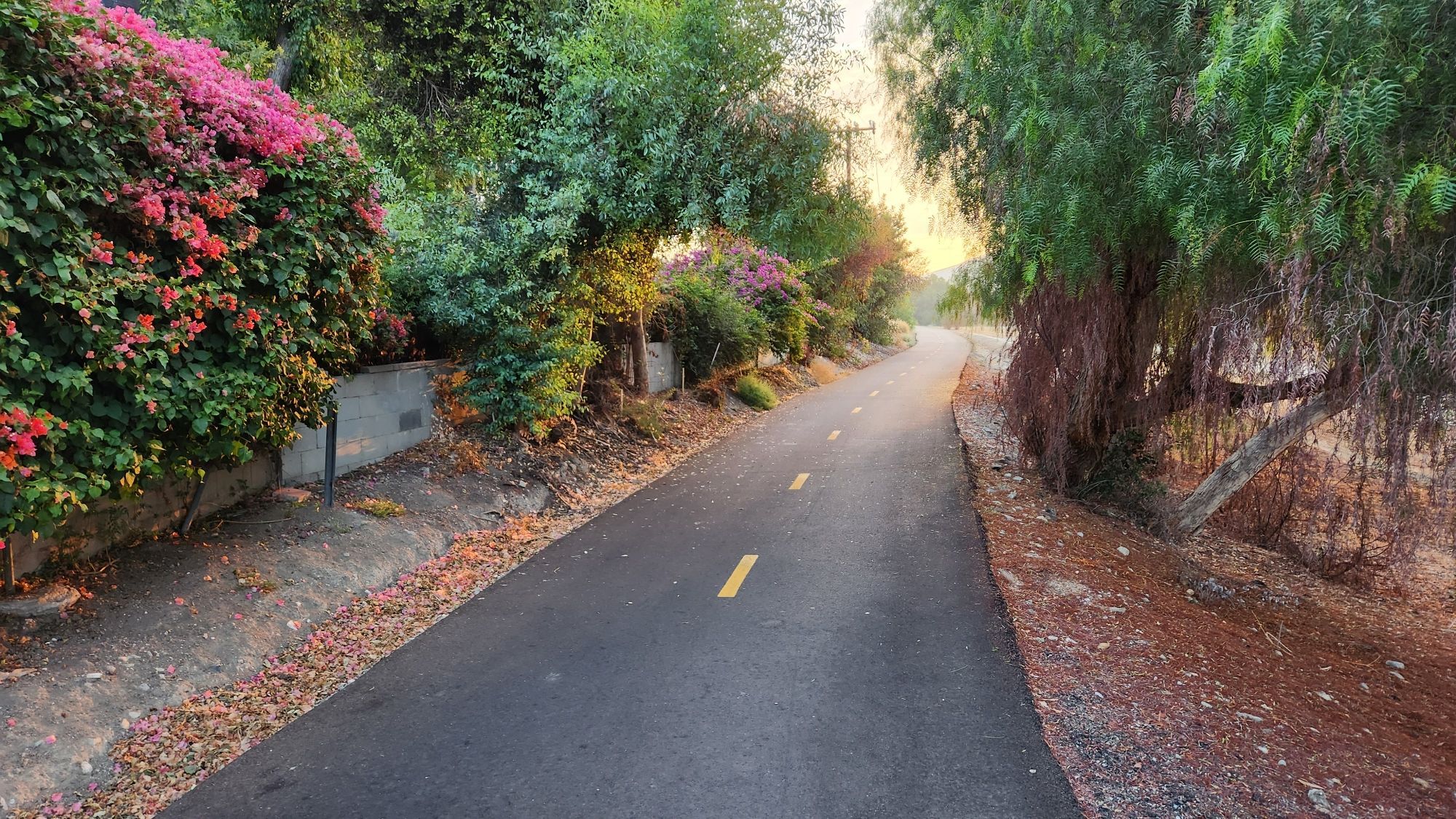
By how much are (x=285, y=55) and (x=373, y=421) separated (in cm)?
790

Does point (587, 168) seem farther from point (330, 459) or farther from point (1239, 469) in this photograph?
point (1239, 469)

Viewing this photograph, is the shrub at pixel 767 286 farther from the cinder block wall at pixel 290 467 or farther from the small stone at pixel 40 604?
the small stone at pixel 40 604

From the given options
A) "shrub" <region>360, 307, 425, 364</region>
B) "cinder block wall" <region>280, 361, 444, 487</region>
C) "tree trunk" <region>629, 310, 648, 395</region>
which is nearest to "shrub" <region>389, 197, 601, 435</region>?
"shrub" <region>360, 307, 425, 364</region>

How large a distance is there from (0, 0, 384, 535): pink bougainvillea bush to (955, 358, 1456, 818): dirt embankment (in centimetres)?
606

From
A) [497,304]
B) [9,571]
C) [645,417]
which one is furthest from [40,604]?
[645,417]

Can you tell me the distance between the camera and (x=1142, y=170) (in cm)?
606

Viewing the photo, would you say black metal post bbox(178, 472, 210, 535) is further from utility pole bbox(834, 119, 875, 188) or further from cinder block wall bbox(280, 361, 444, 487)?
utility pole bbox(834, 119, 875, 188)

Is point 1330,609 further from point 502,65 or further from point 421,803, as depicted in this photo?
point 502,65

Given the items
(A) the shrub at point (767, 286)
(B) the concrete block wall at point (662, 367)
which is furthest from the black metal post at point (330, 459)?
(A) the shrub at point (767, 286)

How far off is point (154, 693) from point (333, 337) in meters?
3.37

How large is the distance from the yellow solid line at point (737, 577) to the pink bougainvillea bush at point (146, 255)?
4.09 m

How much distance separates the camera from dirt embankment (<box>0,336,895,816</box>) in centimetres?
432

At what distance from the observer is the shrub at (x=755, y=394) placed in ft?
72.2

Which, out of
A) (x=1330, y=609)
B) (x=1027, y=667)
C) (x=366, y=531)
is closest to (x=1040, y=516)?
(x=1330, y=609)
